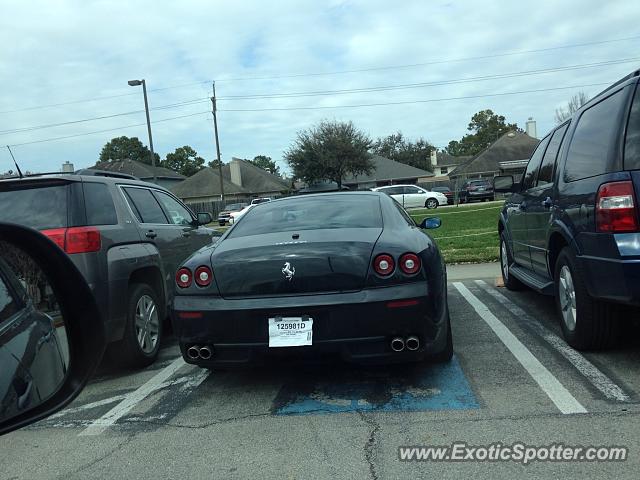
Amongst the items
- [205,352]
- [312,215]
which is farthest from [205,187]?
[205,352]

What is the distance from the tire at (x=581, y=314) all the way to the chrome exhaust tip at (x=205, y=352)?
2777 mm

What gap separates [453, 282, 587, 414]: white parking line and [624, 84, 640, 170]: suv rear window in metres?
1.55

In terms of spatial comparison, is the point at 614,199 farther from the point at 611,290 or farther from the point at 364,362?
the point at 364,362

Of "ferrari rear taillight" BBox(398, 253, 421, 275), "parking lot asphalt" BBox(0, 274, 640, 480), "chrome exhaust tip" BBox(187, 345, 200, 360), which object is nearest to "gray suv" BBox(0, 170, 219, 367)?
"parking lot asphalt" BBox(0, 274, 640, 480)

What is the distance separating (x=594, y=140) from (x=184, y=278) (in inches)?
128

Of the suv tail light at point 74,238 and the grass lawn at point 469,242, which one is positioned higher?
the suv tail light at point 74,238

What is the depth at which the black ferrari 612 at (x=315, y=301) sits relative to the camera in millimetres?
3770

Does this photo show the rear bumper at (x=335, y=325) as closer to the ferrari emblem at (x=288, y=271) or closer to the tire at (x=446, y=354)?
the ferrari emblem at (x=288, y=271)

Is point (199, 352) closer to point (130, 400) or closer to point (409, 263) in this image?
point (130, 400)

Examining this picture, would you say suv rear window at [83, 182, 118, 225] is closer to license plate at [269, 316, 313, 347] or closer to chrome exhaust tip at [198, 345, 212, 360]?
chrome exhaust tip at [198, 345, 212, 360]

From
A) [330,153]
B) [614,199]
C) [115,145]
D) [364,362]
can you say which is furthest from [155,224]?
[115,145]

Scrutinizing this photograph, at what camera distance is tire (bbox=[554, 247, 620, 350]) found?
4285mm

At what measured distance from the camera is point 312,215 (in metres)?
4.78

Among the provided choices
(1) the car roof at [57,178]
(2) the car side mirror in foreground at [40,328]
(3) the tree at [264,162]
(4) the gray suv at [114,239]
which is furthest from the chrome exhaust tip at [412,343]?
(3) the tree at [264,162]
